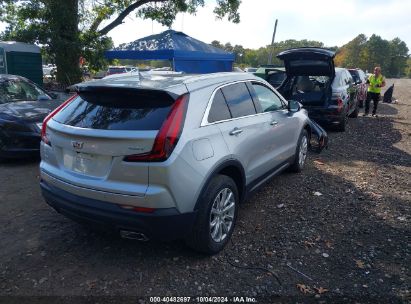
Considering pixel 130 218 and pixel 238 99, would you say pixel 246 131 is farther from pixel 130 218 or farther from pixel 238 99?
pixel 130 218

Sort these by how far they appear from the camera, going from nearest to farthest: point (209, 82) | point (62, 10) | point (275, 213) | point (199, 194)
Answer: point (199, 194) → point (209, 82) → point (275, 213) → point (62, 10)

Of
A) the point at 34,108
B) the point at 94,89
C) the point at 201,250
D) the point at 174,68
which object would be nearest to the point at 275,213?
the point at 201,250

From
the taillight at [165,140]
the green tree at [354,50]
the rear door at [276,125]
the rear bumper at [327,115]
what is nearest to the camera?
the taillight at [165,140]

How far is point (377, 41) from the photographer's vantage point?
4146 inches

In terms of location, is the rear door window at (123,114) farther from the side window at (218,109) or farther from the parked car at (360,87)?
the parked car at (360,87)

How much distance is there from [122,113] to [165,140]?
0.51 meters

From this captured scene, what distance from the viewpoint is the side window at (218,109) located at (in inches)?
132

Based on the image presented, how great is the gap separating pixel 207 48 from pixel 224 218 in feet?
30.8

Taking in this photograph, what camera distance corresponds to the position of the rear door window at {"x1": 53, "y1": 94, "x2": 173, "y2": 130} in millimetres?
2906

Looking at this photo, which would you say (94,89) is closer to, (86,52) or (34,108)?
(34,108)

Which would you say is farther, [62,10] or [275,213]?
[62,10]

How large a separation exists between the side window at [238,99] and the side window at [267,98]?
0.31 m

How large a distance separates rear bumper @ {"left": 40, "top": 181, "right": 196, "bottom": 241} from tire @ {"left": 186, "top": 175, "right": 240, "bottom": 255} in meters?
0.14

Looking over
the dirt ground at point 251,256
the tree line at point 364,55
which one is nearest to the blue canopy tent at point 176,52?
the dirt ground at point 251,256
